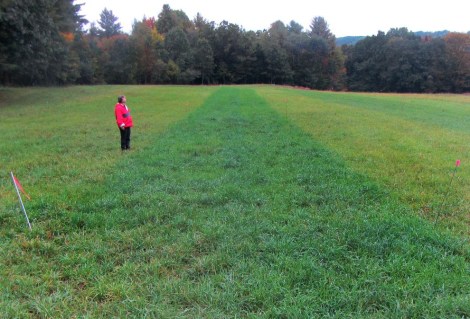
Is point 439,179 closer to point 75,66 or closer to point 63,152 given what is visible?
point 63,152

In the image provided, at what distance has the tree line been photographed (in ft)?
226

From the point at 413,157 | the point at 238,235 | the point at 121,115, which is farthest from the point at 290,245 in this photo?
the point at 121,115

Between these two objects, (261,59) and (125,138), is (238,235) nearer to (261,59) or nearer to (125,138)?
(125,138)

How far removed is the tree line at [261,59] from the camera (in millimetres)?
69000

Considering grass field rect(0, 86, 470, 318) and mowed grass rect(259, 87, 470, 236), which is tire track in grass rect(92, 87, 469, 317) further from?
mowed grass rect(259, 87, 470, 236)

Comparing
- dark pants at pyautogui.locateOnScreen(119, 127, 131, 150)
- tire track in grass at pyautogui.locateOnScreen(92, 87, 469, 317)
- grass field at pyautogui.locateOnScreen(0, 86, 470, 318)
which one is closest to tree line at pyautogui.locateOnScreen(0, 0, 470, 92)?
dark pants at pyautogui.locateOnScreen(119, 127, 131, 150)

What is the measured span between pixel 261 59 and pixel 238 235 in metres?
80.0

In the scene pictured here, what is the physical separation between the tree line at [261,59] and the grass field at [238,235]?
5129cm

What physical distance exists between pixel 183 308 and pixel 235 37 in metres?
81.0

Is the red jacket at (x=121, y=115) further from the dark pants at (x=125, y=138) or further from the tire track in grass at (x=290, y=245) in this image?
the tire track in grass at (x=290, y=245)

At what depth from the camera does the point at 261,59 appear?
81.1 m

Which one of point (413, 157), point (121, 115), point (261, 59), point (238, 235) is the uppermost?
point (261, 59)

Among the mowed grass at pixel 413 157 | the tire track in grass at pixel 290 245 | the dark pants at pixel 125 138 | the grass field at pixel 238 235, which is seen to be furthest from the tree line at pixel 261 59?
the tire track in grass at pixel 290 245

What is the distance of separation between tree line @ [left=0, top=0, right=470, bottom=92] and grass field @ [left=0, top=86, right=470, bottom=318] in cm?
5129
